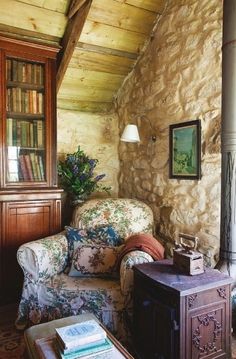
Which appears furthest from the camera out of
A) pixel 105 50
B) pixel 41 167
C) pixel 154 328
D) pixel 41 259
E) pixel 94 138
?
pixel 94 138

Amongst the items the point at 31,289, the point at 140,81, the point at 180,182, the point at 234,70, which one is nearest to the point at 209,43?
the point at 234,70

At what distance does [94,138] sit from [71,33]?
3.58 ft

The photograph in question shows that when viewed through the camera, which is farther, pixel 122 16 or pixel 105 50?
pixel 105 50

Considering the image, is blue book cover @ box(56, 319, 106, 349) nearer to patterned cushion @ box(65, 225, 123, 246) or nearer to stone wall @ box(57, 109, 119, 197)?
patterned cushion @ box(65, 225, 123, 246)

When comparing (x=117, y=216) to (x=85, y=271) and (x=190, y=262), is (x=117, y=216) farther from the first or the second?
(x=190, y=262)

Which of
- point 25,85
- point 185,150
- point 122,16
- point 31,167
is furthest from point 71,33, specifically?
point 185,150

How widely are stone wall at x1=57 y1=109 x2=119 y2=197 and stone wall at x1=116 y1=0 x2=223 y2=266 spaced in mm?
214

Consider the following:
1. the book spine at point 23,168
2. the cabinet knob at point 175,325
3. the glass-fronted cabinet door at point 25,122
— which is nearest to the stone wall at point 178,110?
the cabinet knob at point 175,325

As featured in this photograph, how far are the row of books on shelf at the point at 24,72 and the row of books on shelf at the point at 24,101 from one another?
0.09 meters

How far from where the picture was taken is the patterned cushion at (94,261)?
208 centimetres

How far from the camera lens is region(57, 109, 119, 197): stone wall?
3.06 metres

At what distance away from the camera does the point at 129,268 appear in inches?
71.8

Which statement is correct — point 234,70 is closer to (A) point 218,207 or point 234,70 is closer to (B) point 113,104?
(A) point 218,207

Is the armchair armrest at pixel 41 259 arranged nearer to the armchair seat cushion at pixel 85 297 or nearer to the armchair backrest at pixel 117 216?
the armchair seat cushion at pixel 85 297
